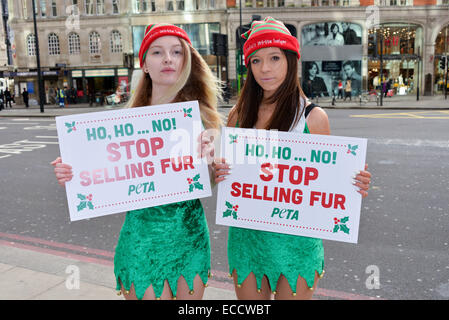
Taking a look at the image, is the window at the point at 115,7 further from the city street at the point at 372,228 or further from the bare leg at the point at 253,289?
the bare leg at the point at 253,289

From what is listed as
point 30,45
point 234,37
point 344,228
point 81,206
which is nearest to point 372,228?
point 344,228

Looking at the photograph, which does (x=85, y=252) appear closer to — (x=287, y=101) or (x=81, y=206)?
(x=81, y=206)

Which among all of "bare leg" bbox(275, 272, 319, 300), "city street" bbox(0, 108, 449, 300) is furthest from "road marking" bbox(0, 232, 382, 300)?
"bare leg" bbox(275, 272, 319, 300)

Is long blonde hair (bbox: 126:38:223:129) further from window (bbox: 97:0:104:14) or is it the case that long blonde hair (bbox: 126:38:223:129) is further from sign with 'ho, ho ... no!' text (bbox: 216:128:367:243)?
Result: window (bbox: 97:0:104:14)

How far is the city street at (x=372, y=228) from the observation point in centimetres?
398

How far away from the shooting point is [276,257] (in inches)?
91.7

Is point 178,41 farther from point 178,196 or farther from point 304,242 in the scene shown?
point 304,242

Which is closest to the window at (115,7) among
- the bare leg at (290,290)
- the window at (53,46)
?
the window at (53,46)

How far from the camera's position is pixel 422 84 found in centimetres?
3503

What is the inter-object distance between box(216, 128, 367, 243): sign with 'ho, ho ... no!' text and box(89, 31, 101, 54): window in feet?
125

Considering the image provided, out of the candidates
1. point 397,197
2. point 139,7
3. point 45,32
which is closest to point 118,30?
point 139,7

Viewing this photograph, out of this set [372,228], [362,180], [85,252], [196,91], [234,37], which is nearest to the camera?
[362,180]

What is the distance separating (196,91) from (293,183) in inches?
31.5

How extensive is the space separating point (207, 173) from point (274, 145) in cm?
43
